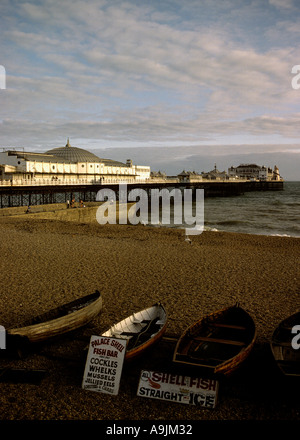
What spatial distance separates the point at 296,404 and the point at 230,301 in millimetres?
4752

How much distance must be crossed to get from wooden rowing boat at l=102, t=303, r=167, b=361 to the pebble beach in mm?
410

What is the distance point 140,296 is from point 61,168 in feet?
158

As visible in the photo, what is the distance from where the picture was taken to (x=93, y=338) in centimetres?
626

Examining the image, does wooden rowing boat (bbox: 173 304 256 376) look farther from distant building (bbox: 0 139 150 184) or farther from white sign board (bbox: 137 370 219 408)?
distant building (bbox: 0 139 150 184)

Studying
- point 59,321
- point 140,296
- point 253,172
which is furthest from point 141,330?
point 253,172

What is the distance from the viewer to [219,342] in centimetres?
688

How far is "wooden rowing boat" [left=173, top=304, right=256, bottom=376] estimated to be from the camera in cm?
596

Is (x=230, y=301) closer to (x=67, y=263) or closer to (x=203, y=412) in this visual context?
(x=203, y=412)

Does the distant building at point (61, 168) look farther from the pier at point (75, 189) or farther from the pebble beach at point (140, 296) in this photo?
the pebble beach at point (140, 296)

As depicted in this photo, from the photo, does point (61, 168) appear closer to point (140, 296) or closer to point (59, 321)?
point (140, 296)

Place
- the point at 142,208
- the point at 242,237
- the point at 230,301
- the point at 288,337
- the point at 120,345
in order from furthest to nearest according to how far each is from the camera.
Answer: the point at 142,208 → the point at 242,237 → the point at 230,301 → the point at 288,337 → the point at 120,345

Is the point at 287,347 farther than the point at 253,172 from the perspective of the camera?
No
